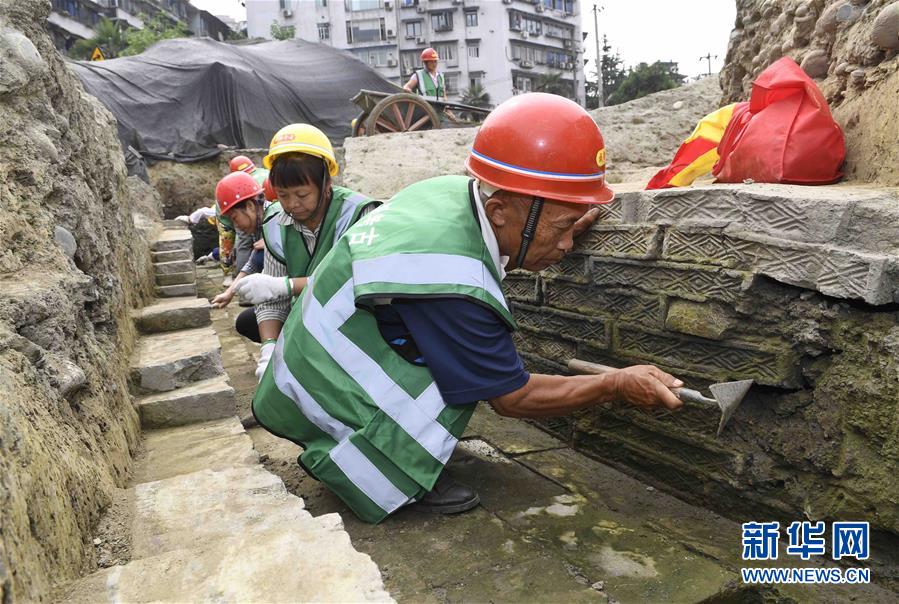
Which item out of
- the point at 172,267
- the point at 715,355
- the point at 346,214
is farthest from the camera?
the point at 172,267

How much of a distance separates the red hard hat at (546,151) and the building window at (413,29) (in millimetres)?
43695

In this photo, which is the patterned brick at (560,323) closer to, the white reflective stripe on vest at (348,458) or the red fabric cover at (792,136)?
the red fabric cover at (792,136)

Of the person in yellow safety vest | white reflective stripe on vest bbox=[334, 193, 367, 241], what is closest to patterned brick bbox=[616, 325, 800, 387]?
white reflective stripe on vest bbox=[334, 193, 367, 241]

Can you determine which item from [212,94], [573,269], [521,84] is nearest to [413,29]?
[521,84]

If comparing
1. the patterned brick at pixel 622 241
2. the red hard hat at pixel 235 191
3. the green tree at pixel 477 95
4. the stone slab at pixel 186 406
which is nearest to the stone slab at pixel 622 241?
the patterned brick at pixel 622 241

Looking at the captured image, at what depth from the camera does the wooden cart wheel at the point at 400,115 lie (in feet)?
25.2

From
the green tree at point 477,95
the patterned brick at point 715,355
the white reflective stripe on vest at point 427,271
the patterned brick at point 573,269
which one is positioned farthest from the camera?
the green tree at point 477,95

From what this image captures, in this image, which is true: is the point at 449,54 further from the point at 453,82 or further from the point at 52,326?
the point at 52,326

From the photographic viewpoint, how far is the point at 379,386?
2.06 meters

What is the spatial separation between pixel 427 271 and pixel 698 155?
1774mm

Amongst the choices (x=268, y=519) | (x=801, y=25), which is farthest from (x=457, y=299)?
(x=801, y=25)

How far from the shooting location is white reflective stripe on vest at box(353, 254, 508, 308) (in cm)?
190

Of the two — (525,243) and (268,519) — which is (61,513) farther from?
(525,243)

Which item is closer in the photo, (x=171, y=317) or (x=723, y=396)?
(x=723, y=396)
